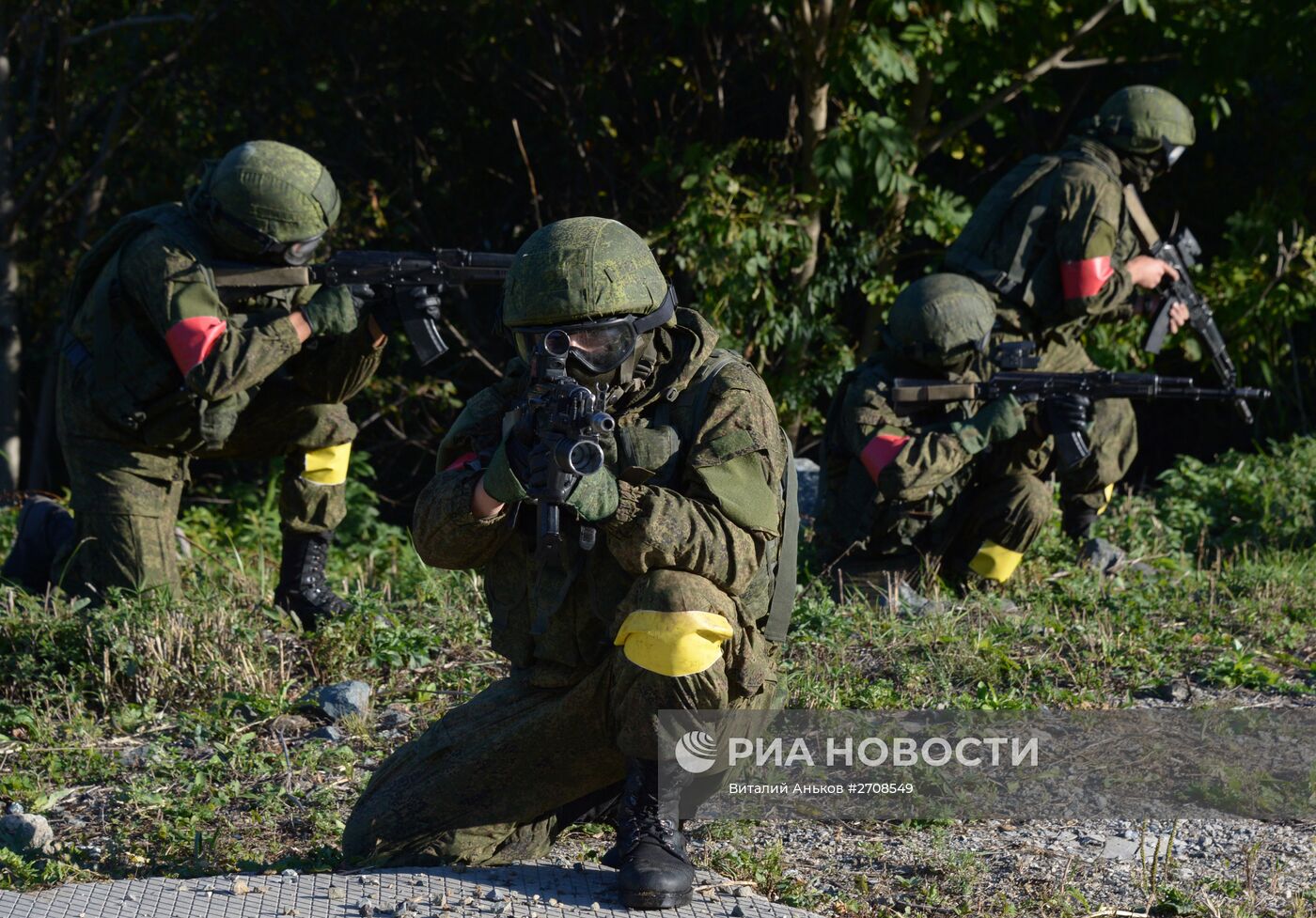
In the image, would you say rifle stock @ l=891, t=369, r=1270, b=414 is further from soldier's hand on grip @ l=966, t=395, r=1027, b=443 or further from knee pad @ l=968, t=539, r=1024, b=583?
knee pad @ l=968, t=539, r=1024, b=583

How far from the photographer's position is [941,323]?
6.04m

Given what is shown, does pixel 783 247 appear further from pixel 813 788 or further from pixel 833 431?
pixel 813 788

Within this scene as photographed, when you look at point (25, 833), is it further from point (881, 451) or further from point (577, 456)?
point (881, 451)

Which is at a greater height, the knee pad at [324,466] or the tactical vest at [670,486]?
the tactical vest at [670,486]

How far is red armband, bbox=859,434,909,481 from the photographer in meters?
5.95

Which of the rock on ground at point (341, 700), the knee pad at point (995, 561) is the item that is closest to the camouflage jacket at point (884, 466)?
the knee pad at point (995, 561)

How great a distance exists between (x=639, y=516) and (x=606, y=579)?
0.90ft

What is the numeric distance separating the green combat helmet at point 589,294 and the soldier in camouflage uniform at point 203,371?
88.9 inches

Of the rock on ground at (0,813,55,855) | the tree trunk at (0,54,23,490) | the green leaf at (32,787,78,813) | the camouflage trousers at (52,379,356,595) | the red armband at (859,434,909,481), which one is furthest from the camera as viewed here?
the tree trunk at (0,54,23,490)

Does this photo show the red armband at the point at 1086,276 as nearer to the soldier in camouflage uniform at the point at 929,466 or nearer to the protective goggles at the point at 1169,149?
the soldier in camouflage uniform at the point at 929,466

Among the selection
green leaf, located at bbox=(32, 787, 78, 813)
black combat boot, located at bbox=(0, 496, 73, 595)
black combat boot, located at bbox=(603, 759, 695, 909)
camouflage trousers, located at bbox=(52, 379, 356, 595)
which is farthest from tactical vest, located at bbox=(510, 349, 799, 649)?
black combat boot, located at bbox=(0, 496, 73, 595)

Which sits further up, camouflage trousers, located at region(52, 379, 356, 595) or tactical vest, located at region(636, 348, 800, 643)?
tactical vest, located at region(636, 348, 800, 643)

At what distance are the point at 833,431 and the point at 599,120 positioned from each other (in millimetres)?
3385

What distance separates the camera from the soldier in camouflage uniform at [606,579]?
3369 millimetres
